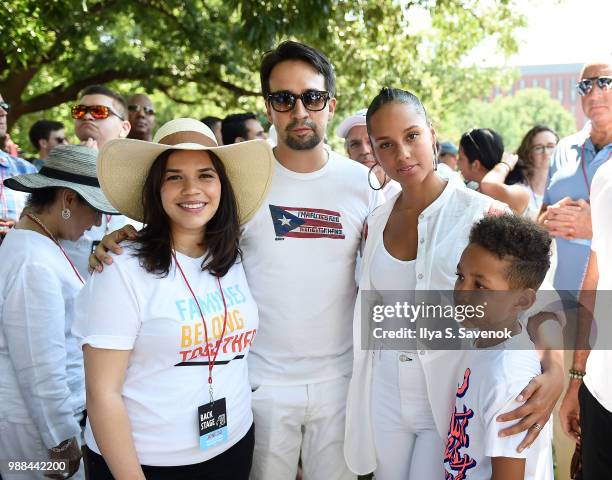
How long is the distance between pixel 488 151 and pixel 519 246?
3.79 meters

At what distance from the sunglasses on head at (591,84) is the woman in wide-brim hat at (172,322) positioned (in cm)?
253

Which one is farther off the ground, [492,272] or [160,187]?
[160,187]

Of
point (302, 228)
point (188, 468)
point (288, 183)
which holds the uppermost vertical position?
point (288, 183)

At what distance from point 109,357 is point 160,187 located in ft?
2.39

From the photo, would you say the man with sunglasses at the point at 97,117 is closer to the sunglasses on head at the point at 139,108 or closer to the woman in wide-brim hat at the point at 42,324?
the sunglasses on head at the point at 139,108

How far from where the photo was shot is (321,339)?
9.72 ft

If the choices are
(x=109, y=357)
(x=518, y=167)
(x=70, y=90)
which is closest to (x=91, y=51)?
(x=70, y=90)

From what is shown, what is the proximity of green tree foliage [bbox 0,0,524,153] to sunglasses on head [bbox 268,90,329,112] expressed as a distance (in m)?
4.41

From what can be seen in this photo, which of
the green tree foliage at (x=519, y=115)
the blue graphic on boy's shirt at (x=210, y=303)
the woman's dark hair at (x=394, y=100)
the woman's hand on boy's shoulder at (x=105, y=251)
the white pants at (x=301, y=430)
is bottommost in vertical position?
the white pants at (x=301, y=430)

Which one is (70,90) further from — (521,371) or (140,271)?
(521,371)

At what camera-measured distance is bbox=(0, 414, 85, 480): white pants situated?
2.72 metres

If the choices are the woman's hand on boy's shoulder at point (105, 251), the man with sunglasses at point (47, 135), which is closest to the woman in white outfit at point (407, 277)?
the woman's hand on boy's shoulder at point (105, 251)

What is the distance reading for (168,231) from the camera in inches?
97.1

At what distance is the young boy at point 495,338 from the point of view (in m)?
2.13
